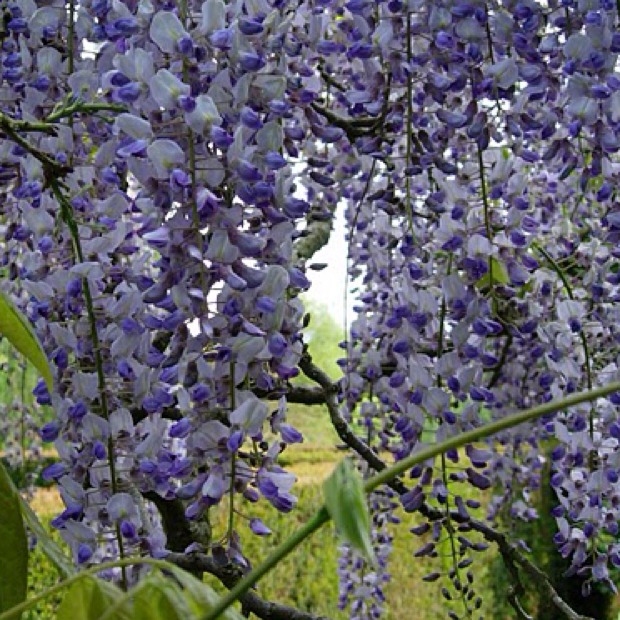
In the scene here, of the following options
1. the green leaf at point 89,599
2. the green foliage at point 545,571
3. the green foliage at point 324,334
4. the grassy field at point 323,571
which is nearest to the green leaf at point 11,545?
the green leaf at point 89,599

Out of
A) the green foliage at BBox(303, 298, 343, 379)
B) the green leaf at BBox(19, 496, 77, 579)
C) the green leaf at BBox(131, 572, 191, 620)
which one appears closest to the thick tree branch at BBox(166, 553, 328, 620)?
the green leaf at BBox(19, 496, 77, 579)

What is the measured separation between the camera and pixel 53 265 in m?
1.21

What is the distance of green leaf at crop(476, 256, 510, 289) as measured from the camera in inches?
54.4

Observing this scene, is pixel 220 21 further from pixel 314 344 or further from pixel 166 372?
pixel 314 344

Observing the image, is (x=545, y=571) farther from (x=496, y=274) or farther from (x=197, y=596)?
(x=197, y=596)

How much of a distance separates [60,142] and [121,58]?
0.24 m

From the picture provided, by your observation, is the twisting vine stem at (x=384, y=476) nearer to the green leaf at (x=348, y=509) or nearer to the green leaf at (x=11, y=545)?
the green leaf at (x=348, y=509)

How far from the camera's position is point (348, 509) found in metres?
0.39

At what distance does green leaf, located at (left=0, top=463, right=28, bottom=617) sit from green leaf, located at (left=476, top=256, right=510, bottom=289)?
93 centimetres

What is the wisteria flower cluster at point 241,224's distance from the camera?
0.99 m

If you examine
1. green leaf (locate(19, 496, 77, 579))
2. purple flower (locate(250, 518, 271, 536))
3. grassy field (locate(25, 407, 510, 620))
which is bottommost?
grassy field (locate(25, 407, 510, 620))

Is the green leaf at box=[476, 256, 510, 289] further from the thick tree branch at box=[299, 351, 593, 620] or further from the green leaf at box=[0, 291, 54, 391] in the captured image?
the green leaf at box=[0, 291, 54, 391]

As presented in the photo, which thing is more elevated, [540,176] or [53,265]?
[53,265]

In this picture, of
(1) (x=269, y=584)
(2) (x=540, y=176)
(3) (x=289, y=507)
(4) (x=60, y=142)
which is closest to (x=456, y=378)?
(3) (x=289, y=507)
